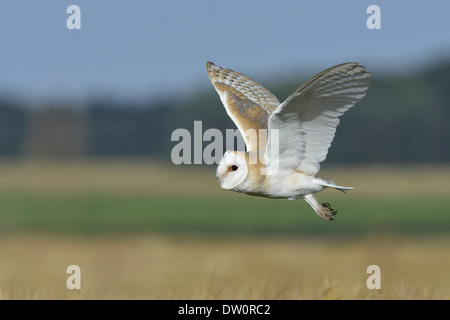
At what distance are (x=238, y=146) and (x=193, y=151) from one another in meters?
0.49

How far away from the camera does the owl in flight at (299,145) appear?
4234 mm

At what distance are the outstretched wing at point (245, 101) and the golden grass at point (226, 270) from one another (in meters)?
0.94

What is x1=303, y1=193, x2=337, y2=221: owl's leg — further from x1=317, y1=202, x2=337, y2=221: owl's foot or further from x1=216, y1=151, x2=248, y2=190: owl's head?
x1=216, y1=151, x2=248, y2=190: owl's head

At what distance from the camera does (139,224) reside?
30656 mm

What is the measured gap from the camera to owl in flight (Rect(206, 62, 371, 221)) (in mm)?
4234

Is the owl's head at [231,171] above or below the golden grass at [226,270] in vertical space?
above

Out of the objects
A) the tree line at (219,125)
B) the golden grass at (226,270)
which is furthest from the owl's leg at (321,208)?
the tree line at (219,125)

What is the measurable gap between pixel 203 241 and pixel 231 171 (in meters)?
18.3

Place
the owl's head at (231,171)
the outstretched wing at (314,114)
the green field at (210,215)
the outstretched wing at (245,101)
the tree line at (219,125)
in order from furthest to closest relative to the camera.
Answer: the tree line at (219,125) → the green field at (210,215) → the outstretched wing at (245,101) → the owl's head at (231,171) → the outstretched wing at (314,114)

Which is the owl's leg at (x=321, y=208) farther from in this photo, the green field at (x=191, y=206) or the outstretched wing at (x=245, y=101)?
the green field at (x=191, y=206)

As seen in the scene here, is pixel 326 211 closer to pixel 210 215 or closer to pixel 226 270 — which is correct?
pixel 226 270

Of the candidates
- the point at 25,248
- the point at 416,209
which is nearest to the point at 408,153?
the point at 416,209
